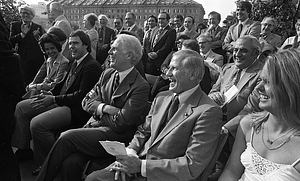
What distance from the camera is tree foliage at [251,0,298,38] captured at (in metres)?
7.48

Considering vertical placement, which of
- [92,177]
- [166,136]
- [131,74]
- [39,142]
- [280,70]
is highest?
[280,70]

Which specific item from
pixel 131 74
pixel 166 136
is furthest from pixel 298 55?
pixel 131 74

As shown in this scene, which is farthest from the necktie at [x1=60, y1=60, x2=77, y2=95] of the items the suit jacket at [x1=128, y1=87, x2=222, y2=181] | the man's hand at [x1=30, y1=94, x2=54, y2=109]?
the suit jacket at [x1=128, y1=87, x2=222, y2=181]

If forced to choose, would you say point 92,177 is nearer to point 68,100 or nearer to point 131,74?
point 131,74

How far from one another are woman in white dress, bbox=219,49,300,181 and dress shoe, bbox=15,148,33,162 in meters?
3.27

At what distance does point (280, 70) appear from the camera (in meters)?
1.75

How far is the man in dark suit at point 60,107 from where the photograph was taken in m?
3.62

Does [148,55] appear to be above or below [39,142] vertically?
above

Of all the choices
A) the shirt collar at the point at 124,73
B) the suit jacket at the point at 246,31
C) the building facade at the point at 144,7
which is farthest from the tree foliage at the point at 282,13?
the building facade at the point at 144,7

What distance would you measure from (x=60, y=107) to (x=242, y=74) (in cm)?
244

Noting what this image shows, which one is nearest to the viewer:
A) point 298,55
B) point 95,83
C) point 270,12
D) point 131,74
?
point 298,55

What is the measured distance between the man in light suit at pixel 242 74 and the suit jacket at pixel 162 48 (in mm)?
2997

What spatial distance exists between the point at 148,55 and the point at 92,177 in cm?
448

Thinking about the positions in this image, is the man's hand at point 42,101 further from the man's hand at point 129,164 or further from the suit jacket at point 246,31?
the suit jacket at point 246,31
